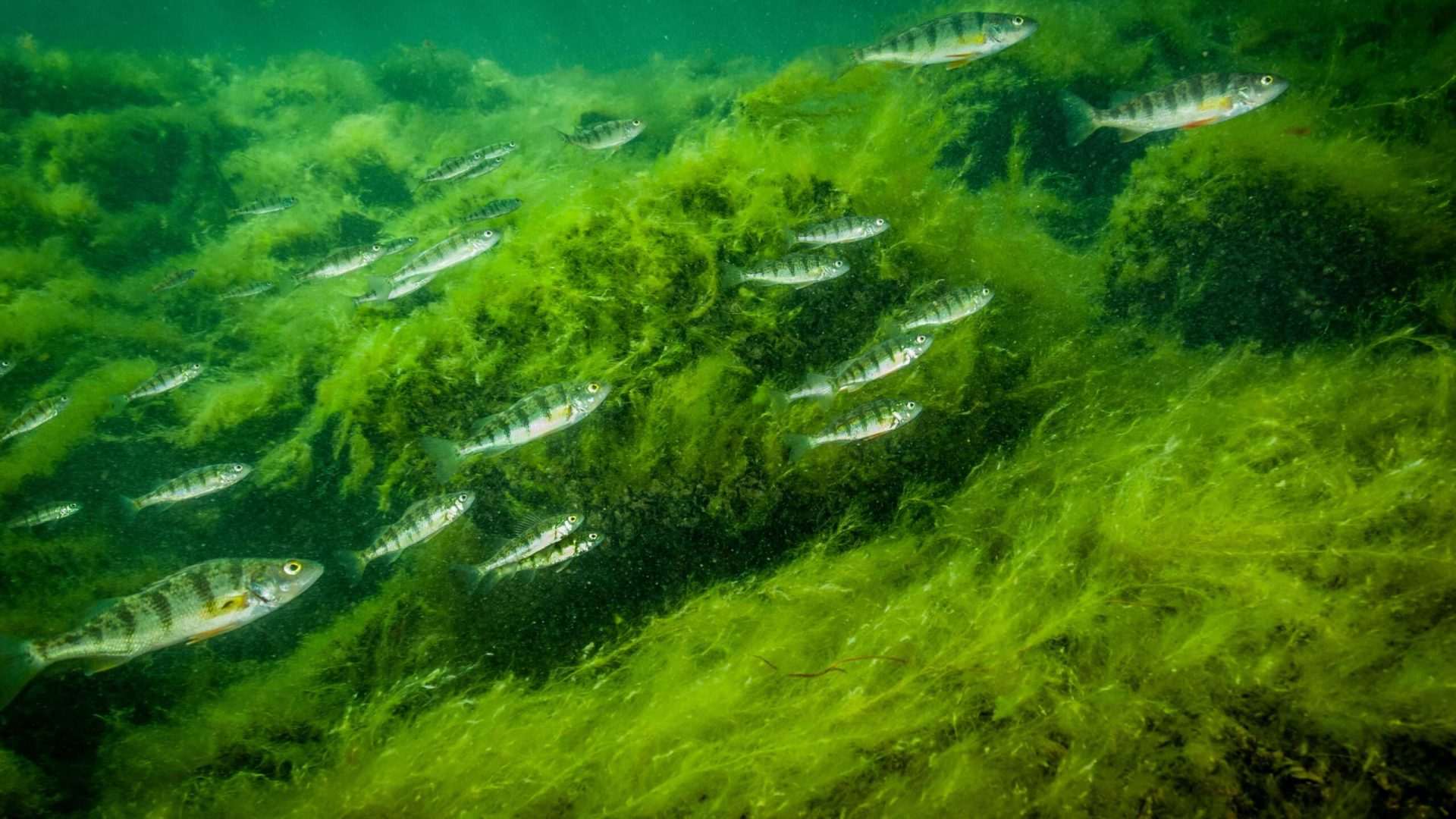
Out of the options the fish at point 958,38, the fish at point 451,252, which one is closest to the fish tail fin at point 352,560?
the fish at point 451,252

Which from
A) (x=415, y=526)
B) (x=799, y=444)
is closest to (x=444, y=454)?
(x=415, y=526)

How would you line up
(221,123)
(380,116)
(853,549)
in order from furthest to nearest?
(221,123) → (380,116) → (853,549)

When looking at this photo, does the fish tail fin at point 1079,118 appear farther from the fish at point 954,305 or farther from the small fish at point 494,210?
the small fish at point 494,210

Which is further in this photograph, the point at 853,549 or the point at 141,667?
the point at 141,667

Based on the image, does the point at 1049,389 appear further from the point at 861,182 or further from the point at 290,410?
the point at 290,410

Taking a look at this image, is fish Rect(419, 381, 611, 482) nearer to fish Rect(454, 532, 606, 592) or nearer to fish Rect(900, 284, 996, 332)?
fish Rect(454, 532, 606, 592)

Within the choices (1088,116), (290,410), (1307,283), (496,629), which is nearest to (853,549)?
(496,629)
